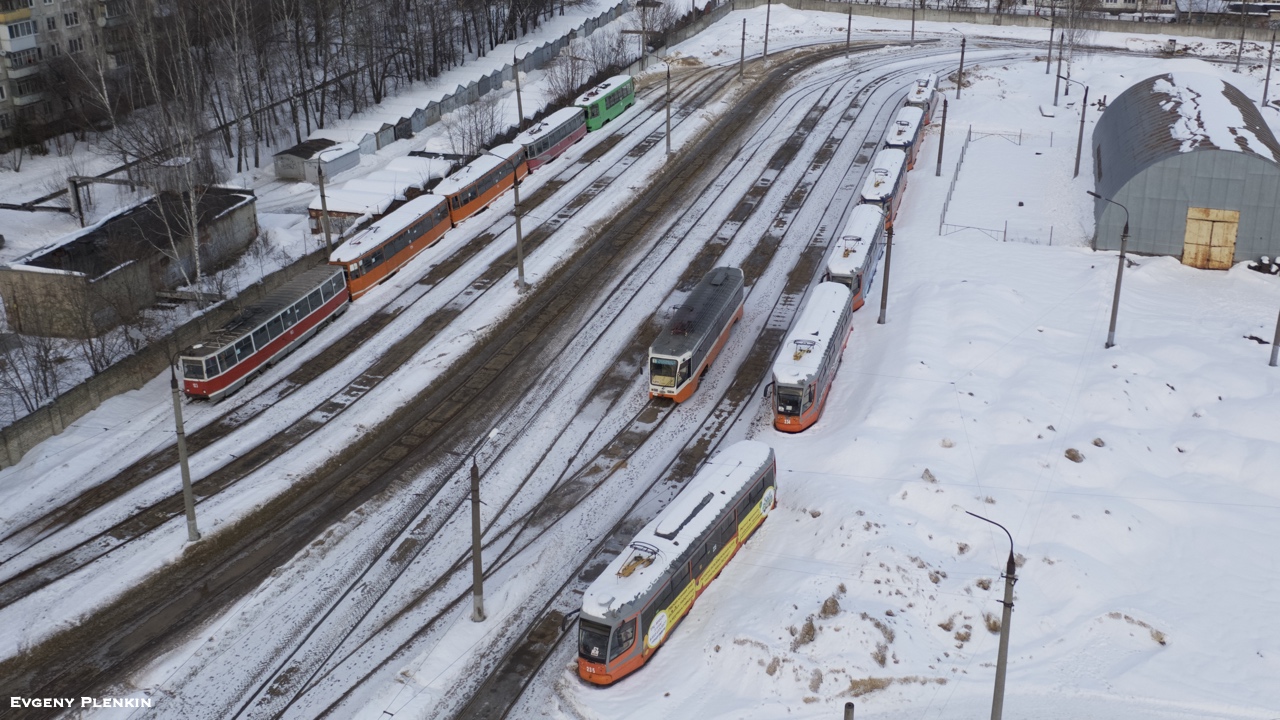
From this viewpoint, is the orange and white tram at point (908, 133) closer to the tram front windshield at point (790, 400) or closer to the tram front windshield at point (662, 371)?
the tram front windshield at point (662, 371)

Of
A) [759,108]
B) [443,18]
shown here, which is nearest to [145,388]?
[759,108]

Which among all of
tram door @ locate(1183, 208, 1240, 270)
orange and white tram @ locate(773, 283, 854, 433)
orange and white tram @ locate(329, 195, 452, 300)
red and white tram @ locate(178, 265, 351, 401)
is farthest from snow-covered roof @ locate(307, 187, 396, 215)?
tram door @ locate(1183, 208, 1240, 270)

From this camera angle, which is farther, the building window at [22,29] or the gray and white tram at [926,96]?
the building window at [22,29]

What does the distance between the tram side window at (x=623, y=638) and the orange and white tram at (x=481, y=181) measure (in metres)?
37.5

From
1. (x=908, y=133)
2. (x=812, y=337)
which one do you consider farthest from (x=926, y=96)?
(x=812, y=337)

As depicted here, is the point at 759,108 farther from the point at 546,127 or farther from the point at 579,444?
the point at 579,444

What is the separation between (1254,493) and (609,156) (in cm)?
4651

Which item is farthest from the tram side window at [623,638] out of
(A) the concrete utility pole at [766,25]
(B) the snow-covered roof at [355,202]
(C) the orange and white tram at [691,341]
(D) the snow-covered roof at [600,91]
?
(A) the concrete utility pole at [766,25]

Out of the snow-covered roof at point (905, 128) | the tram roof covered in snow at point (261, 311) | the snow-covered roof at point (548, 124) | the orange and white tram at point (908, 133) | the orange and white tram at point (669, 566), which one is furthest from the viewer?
the snow-covered roof at point (548, 124)

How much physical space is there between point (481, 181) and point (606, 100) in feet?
58.1

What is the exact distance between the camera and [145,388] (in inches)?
1923

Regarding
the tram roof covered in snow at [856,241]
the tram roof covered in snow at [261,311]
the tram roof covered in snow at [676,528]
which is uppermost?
the tram roof covered in snow at [856,241]

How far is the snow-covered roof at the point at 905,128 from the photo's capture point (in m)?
68.2

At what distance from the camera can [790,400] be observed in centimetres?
4222
